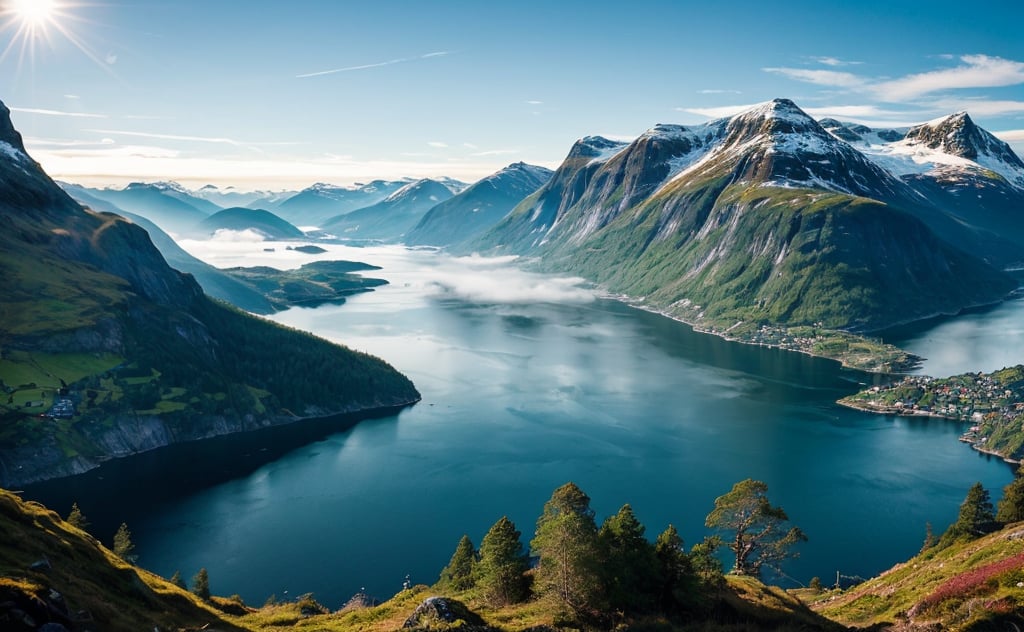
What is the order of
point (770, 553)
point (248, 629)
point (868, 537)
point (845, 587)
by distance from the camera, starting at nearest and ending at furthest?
point (248, 629), point (770, 553), point (845, 587), point (868, 537)

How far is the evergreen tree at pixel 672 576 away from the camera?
48438 mm

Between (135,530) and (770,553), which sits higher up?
(770,553)

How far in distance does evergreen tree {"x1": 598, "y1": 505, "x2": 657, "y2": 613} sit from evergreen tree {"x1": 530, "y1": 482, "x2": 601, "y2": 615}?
119 cm

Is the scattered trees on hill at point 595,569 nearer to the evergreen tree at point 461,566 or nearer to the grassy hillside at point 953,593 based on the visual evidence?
the grassy hillside at point 953,593

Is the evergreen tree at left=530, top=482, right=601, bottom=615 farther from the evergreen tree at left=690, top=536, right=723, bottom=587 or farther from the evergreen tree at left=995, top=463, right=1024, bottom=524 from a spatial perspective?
the evergreen tree at left=995, top=463, right=1024, bottom=524

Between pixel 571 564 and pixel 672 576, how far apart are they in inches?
357

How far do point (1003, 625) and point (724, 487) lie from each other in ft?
369

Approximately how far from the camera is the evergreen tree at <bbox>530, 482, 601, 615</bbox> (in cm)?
4541

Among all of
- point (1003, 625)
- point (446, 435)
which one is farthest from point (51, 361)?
point (1003, 625)

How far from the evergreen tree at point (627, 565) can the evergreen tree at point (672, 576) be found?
741mm

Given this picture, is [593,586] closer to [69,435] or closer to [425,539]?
[425,539]

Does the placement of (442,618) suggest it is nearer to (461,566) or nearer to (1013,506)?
(461,566)

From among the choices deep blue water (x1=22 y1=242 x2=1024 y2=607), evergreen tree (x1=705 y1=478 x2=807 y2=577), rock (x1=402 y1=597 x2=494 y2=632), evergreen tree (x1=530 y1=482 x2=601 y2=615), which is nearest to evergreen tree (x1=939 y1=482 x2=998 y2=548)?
evergreen tree (x1=705 y1=478 x2=807 y2=577)

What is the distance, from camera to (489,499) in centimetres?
14262
